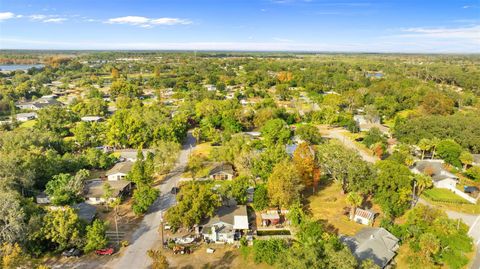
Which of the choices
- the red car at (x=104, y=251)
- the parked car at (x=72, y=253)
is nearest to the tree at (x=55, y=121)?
the parked car at (x=72, y=253)

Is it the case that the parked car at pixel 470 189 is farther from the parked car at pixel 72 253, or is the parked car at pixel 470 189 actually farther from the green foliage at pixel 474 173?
the parked car at pixel 72 253

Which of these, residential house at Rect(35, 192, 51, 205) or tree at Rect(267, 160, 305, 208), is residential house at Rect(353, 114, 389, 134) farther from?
residential house at Rect(35, 192, 51, 205)

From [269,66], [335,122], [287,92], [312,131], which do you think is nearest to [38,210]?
[312,131]

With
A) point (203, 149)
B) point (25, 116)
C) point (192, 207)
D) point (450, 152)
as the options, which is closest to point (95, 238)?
point (192, 207)

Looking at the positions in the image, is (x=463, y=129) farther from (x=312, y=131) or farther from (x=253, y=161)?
(x=253, y=161)

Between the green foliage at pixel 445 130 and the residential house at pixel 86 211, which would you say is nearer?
the residential house at pixel 86 211

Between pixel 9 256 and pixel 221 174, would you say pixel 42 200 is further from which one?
pixel 221 174

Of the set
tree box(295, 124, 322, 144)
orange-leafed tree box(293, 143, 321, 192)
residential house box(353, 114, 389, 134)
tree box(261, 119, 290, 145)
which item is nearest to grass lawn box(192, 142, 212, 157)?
tree box(261, 119, 290, 145)
